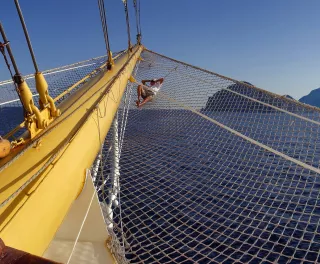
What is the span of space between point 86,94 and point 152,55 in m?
8.65

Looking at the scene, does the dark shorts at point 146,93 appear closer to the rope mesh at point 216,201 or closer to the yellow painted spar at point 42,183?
the rope mesh at point 216,201

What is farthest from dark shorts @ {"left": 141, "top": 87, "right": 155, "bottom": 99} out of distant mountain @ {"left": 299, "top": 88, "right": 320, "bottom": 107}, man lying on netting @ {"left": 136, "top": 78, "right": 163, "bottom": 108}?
distant mountain @ {"left": 299, "top": 88, "right": 320, "bottom": 107}

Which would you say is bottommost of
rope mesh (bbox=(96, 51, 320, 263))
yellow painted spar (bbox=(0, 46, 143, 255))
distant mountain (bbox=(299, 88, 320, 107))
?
distant mountain (bbox=(299, 88, 320, 107))

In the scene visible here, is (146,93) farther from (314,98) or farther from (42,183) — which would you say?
(314,98)

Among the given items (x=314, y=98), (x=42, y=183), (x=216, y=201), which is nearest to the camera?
(x=42, y=183)

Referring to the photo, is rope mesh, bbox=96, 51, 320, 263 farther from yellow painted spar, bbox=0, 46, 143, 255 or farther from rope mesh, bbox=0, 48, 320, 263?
yellow painted spar, bbox=0, 46, 143, 255

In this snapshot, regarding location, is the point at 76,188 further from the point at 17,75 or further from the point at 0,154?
the point at 17,75

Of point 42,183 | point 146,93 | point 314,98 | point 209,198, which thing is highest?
point 42,183

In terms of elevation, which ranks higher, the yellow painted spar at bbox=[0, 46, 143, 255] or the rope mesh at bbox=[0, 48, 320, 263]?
the yellow painted spar at bbox=[0, 46, 143, 255]

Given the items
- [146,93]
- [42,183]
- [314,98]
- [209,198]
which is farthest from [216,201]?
[314,98]

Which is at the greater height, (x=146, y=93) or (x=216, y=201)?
(x=146, y=93)

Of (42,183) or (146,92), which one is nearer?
(42,183)

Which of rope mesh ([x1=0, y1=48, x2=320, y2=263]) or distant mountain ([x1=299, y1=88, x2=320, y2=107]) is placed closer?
rope mesh ([x1=0, y1=48, x2=320, y2=263])

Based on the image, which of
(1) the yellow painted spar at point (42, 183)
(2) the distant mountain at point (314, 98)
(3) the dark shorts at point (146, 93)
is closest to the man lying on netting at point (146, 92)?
(3) the dark shorts at point (146, 93)
